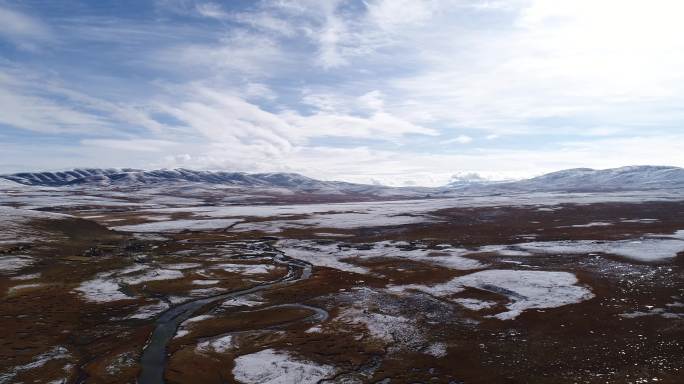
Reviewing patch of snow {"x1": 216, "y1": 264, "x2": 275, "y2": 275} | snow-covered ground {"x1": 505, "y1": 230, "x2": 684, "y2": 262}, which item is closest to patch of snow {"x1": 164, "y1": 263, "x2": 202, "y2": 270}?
patch of snow {"x1": 216, "y1": 264, "x2": 275, "y2": 275}

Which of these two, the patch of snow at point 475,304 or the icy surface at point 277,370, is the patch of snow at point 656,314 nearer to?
the patch of snow at point 475,304

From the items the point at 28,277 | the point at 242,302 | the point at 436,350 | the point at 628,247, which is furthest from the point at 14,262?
the point at 628,247

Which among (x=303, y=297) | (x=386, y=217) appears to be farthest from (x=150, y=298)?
(x=386, y=217)

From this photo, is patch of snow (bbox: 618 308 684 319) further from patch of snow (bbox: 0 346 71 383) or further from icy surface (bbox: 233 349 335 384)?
patch of snow (bbox: 0 346 71 383)

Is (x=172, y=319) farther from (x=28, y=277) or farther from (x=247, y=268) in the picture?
(x=28, y=277)

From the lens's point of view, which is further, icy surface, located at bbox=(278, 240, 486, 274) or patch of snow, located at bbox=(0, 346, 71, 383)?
icy surface, located at bbox=(278, 240, 486, 274)

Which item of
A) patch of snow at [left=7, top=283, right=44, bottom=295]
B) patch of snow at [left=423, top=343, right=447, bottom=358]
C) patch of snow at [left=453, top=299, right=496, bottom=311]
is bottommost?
patch of snow at [left=7, top=283, right=44, bottom=295]

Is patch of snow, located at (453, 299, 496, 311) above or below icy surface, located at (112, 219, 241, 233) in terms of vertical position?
below

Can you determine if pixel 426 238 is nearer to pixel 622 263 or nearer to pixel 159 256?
pixel 622 263

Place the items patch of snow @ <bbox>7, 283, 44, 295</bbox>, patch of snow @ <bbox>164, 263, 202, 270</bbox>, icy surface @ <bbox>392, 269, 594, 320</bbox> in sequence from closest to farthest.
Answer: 1. icy surface @ <bbox>392, 269, 594, 320</bbox>
2. patch of snow @ <bbox>7, 283, 44, 295</bbox>
3. patch of snow @ <bbox>164, 263, 202, 270</bbox>
